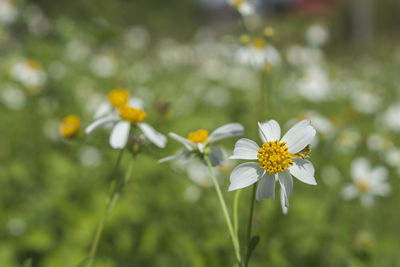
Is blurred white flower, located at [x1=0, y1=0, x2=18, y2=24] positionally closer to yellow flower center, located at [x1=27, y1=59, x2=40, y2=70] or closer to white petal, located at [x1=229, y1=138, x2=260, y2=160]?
yellow flower center, located at [x1=27, y1=59, x2=40, y2=70]

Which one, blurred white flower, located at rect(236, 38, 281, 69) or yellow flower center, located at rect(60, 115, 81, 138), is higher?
yellow flower center, located at rect(60, 115, 81, 138)

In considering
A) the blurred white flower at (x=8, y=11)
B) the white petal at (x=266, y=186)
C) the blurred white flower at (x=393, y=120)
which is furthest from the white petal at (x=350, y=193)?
the blurred white flower at (x=8, y=11)

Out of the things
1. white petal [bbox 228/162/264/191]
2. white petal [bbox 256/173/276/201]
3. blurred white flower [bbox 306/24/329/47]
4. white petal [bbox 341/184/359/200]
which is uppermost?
white petal [bbox 228/162/264/191]

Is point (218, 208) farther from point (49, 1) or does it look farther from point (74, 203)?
point (49, 1)

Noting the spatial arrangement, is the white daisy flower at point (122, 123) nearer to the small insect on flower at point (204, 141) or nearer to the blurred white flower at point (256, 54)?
the small insect on flower at point (204, 141)

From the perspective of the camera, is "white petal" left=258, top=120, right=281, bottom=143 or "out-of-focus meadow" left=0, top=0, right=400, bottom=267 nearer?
"white petal" left=258, top=120, right=281, bottom=143

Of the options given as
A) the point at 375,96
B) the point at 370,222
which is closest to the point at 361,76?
the point at 375,96

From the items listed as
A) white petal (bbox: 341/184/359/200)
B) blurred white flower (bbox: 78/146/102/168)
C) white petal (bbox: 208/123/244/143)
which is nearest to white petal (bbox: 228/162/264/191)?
white petal (bbox: 208/123/244/143)
